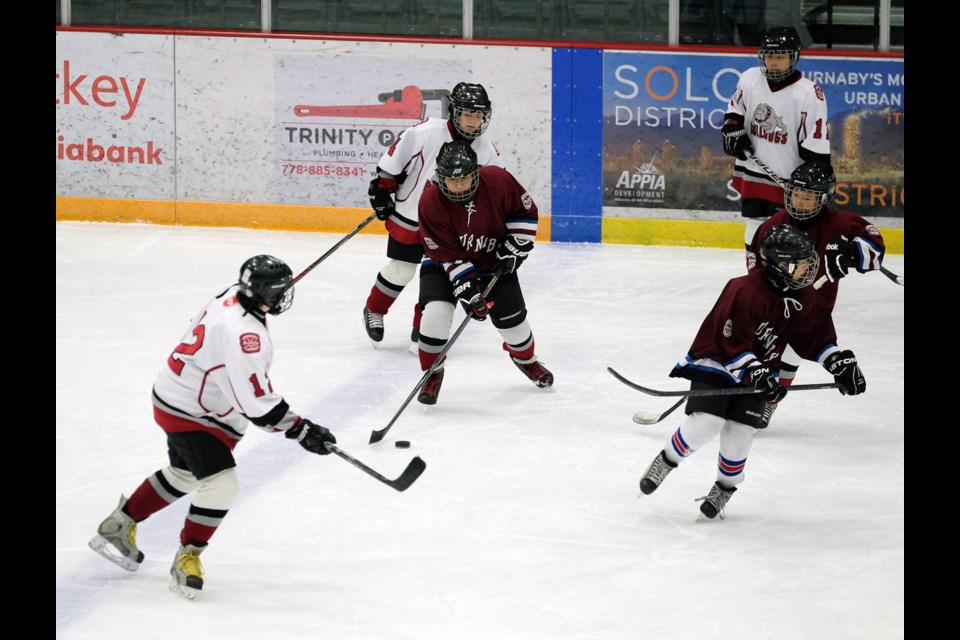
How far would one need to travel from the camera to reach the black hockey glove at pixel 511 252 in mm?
4781

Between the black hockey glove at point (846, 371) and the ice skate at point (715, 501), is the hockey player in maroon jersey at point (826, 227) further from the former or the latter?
the ice skate at point (715, 501)

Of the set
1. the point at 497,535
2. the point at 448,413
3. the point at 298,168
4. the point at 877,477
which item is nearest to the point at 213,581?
the point at 497,535

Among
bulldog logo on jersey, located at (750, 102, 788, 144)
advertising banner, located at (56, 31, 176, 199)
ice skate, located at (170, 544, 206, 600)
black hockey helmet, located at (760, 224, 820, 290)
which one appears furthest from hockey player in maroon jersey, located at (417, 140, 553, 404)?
advertising banner, located at (56, 31, 176, 199)

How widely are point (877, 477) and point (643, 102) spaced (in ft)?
12.1

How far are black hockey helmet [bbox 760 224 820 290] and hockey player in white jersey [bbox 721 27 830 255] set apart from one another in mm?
1949

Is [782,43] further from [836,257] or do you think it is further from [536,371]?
[536,371]

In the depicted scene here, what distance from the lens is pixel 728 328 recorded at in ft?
12.2

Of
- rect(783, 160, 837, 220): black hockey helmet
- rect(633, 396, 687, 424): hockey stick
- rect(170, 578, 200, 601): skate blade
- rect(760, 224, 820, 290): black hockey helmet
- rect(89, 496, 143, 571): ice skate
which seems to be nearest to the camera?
rect(170, 578, 200, 601): skate blade

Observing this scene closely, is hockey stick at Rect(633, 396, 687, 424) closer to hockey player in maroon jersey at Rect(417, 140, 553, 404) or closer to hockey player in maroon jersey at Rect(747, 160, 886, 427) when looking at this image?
hockey player in maroon jersey at Rect(417, 140, 553, 404)

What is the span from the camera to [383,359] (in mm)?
5504

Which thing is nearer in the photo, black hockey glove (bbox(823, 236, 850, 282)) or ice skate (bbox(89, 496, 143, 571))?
ice skate (bbox(89, 496, 143, 571))

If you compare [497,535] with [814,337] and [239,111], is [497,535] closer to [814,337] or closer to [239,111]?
[814,337]

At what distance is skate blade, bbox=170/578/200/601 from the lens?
3.28 metres

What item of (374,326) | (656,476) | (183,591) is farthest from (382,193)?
(183,591)
